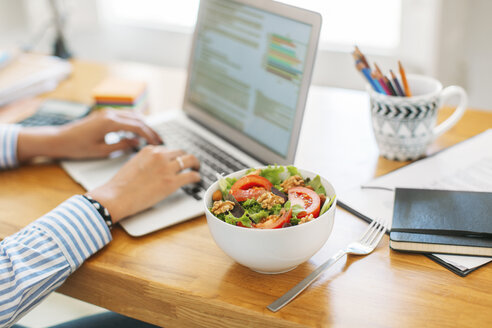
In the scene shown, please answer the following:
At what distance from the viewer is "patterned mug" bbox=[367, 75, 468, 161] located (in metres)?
0.85

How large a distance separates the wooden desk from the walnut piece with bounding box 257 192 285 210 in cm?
9

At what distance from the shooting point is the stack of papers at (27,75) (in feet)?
4.22

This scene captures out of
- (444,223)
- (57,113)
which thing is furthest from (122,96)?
(444,223)

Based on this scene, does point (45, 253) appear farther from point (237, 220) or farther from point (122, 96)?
point (122, 96)

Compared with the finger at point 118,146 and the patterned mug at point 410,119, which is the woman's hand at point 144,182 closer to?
the finger at point 118,146

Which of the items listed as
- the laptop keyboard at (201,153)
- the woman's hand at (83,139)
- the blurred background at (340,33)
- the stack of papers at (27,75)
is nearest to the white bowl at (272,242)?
the laptop keyboard at (201,153)

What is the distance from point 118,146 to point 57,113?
26 cm

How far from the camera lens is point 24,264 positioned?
658mm

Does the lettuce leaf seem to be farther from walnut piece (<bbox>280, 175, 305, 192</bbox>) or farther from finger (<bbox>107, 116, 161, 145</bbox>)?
finger (<bbox>107, 116, 161, 145</bbox>)

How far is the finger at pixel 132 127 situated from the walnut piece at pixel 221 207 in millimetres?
392

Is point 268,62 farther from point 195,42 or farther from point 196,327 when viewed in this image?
point 196,327

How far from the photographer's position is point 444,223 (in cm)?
67

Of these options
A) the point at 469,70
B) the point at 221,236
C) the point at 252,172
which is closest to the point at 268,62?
the point at 252,172

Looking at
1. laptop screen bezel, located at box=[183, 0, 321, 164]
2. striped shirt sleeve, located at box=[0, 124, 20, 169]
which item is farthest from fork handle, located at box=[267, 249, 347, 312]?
striped shirt sleeve, located at box=[0, 124, 20, 169]
